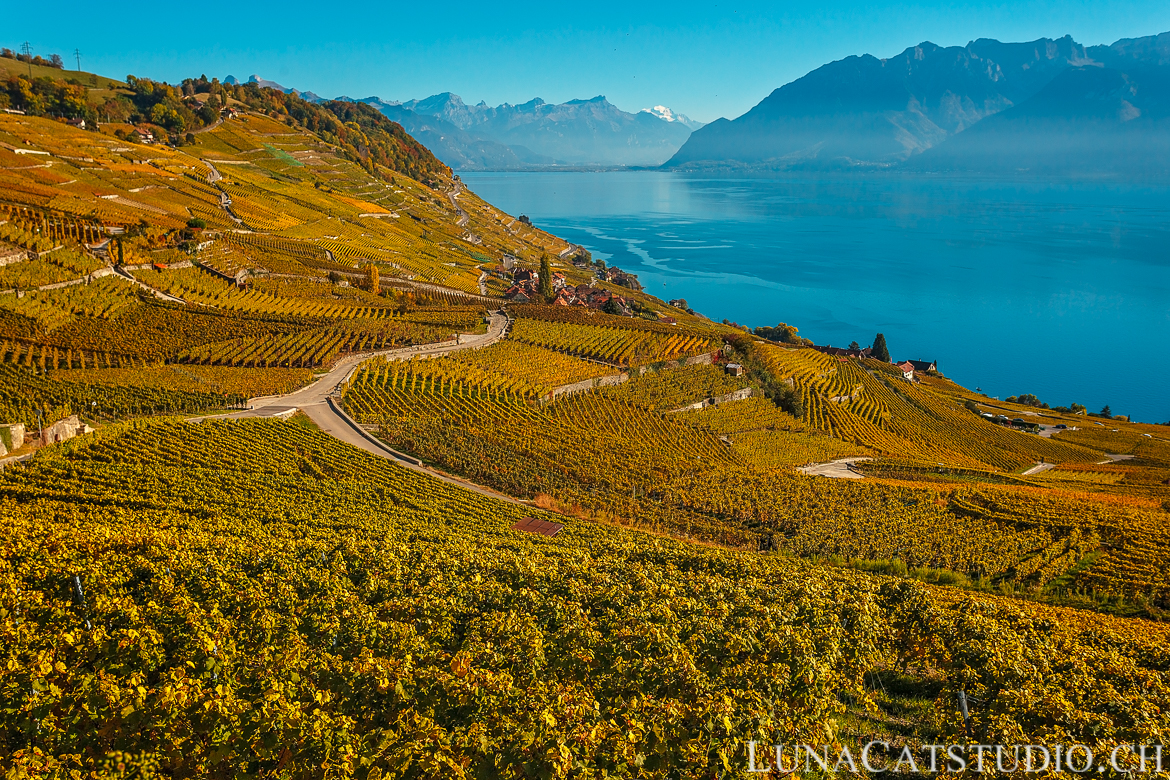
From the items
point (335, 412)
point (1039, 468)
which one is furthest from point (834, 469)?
point (335, 412)

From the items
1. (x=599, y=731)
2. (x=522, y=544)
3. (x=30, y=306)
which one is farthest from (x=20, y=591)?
(x=30, y=306)

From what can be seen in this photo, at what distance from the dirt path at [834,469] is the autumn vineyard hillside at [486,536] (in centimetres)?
64

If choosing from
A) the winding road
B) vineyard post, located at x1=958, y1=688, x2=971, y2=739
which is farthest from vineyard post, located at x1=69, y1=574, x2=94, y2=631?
the winding road

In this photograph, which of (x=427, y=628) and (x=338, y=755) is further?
(x=427, y=628)

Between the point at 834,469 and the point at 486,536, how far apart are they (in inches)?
1278

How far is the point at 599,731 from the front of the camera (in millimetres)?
10148

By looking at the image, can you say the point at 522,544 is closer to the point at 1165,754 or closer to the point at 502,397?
the point at 1165,754

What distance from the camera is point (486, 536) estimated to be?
82.0 feet

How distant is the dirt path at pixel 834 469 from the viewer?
1821 inches

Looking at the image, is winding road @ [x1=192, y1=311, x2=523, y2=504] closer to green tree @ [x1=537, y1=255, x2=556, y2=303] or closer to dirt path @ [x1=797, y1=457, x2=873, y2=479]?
dirt path @ [x1=797, y1=457, x2=873, y2=479]

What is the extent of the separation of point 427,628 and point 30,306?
48876 millimetres

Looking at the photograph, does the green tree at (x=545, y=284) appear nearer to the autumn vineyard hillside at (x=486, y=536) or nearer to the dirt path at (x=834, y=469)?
the autumn vineyard hillside at (x=486, y=536)

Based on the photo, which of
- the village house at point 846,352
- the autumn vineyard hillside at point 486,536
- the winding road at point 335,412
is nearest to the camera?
the autumn vineyard hillside at point 486,536

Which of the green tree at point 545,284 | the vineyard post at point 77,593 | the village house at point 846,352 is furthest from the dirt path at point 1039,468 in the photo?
the vineyard post at point 77,593
